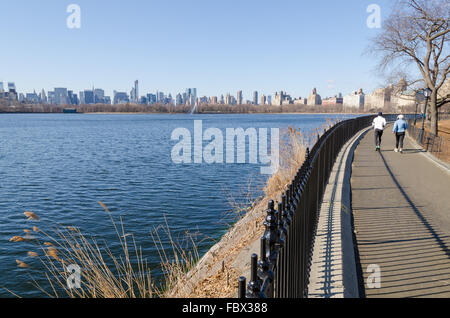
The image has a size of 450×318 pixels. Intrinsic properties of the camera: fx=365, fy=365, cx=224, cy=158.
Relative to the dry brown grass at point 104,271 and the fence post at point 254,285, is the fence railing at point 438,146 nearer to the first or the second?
the dry brown grass at point 104,271

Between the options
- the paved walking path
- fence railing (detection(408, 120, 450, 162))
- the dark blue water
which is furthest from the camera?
fence railing (detection(408, 120, 450, 162))

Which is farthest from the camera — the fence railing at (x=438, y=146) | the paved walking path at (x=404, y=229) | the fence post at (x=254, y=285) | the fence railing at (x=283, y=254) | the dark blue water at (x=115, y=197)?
the fence railing at (x=438, y=146)

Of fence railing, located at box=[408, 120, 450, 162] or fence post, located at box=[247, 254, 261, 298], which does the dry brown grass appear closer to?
fence post, located at box=[247, 254, 261, 298]

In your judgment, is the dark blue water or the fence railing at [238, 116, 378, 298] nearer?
the fence railing at [238, 116, 378, 298]

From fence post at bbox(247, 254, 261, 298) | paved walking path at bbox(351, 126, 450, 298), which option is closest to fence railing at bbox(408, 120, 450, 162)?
paved walking path at bbox(351, 126, 450, 298)

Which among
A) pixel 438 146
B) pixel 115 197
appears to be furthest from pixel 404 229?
pixel 438 146

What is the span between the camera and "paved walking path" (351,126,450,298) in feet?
14.5

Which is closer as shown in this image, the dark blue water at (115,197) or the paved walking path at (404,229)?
the paved walking path at (404,229)

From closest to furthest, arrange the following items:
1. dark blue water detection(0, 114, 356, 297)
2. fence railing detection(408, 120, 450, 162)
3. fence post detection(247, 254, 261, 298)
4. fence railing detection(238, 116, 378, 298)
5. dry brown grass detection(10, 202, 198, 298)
Result: 1. fence post detection(247, 254, 261, 298)
2. fence railing detection(238, 116, 378, 298)
3. dry brown grass detection(10, 202, 198, 298)
4. dark blue water detection(0, 114, 356, 297)
5. fence railing detection(408, 120, 450, 162)

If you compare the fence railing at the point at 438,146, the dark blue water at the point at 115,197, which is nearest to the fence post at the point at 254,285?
the dark blue water at the point at 115,197

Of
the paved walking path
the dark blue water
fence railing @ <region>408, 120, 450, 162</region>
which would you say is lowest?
the dark blue water

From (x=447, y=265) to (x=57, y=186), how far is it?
54.2 feet

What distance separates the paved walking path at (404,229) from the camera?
14.5 ft
